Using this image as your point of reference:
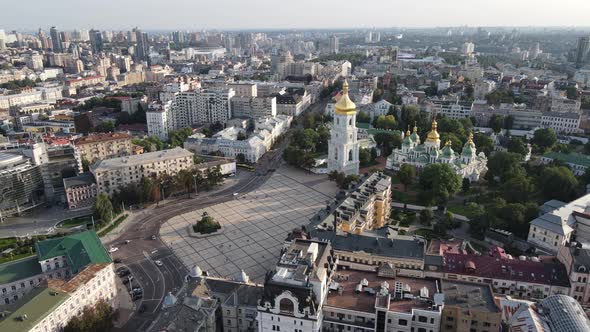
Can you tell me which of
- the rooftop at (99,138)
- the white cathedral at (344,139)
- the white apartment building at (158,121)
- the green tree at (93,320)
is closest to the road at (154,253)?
the green tree at (93,320)

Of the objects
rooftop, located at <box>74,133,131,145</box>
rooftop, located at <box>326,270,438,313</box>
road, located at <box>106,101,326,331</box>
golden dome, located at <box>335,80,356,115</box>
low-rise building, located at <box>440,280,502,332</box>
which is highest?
golden dome, located at <box>335,80,356,115</box>

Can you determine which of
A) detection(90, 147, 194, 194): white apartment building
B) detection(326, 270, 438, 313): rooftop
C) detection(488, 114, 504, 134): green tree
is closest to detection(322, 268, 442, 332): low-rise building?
detection(326, 270, 438, 313): rooftop

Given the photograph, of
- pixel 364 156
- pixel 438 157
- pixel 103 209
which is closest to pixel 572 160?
pixel 438 157

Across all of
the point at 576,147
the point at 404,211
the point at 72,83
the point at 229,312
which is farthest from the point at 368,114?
the point at 72,83

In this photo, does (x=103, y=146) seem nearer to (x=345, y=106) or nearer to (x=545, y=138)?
(x=345, y=106)

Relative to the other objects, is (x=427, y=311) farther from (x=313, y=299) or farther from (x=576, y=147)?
(x=576, y=147)

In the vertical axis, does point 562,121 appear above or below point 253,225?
above

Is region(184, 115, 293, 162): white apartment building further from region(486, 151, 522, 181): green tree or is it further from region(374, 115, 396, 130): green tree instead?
region(486, 151, 522, 181): green tree
